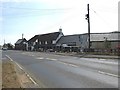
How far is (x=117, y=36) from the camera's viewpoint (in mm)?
105375

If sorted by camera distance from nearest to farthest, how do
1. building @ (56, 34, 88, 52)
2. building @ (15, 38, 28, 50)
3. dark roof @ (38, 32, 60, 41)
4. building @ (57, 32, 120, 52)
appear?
building @ (57, 32, 120, 52), building @ (56, 34, 88, 52), dark roof @ (38, 32, 60, 41), building @ (15, 38, 28, 50)

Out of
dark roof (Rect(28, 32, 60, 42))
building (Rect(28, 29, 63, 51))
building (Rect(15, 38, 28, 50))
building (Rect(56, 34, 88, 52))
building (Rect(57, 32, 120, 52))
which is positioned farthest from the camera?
building (Rect(15, 38, 28, 50))

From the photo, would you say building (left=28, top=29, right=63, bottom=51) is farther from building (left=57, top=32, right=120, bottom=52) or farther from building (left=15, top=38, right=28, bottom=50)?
building (left=57, top=32, right=120, bottom=52)

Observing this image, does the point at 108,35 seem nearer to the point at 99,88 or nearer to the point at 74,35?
the point at 74,35

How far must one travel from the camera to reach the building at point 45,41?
439ft

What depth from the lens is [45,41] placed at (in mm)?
144250

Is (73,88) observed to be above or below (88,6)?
below

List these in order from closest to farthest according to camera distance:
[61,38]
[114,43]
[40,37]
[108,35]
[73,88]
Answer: [73,88] → [114,43] → [108,35] → [61,38] → [40,37]

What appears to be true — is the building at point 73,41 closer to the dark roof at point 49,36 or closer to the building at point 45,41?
the building at point 45,41

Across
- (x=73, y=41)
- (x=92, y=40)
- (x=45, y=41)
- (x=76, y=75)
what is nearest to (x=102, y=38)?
(x=92, y=40)

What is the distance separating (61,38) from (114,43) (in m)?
34.4

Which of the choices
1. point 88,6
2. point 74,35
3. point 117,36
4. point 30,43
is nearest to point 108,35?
point 117,36

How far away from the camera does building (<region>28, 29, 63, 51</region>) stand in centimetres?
13388

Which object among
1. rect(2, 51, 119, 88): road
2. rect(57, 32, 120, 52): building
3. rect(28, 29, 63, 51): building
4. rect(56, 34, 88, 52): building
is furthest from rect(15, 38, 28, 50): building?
rect(2, 51, 119, 88): road
